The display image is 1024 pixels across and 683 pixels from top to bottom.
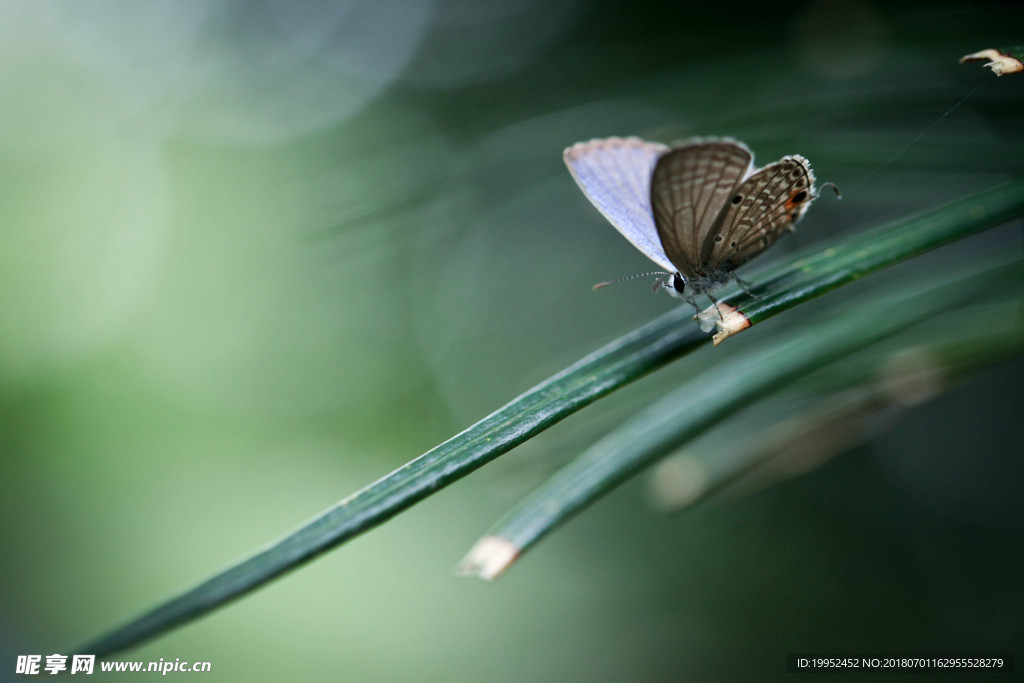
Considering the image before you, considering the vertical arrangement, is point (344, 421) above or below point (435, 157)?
above

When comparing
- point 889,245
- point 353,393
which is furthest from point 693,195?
point 353,393

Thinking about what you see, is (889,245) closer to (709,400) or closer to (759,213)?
(709,400)

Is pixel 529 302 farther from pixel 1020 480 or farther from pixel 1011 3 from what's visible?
pixel 1011 3

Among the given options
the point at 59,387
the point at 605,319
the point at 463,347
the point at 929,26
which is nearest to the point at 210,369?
the point at 59,387

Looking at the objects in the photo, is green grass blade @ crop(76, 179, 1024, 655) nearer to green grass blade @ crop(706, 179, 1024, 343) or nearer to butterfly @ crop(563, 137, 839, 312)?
green grass blade @ crop(706, 179, 1024, 343)

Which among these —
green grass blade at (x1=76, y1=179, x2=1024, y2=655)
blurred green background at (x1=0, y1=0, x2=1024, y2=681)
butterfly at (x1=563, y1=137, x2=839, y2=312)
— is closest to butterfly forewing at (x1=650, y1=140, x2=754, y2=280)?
butterfly at (x1=563, y1=137, x2=839, y2=312)

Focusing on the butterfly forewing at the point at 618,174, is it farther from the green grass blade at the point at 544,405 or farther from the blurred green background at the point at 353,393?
the blurred green background at the point at 353,393
